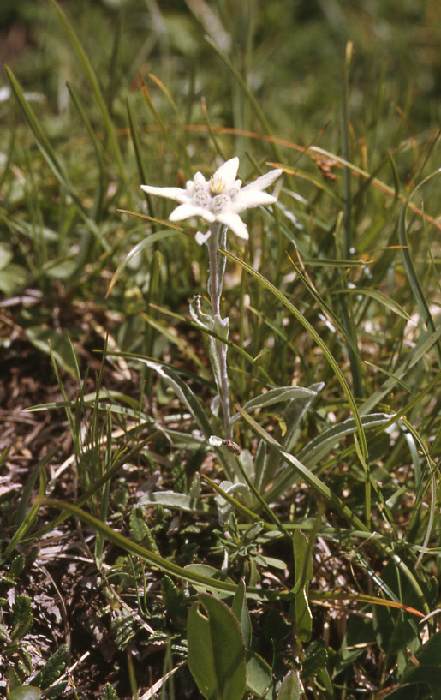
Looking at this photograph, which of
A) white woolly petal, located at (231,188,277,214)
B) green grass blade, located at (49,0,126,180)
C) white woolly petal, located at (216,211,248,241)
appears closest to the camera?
white woolly petal, located at (216,211,248,241)

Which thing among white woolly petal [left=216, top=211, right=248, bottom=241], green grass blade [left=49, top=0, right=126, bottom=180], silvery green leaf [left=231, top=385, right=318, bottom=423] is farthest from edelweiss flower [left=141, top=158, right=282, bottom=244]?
green grass blade [left=49, top=0, right=126, bottom=180]

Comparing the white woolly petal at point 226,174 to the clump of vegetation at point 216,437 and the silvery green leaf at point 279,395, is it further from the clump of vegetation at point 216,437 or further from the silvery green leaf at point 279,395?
the silvery green leaf at point 279,395

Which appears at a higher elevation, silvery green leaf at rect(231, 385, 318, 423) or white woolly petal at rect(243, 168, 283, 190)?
white woolly petal at rect(243, 168, 283, 190)

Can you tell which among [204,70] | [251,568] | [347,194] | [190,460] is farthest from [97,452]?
[204,70]

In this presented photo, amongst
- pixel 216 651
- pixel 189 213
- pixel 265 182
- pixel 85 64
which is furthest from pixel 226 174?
pixel 216 651

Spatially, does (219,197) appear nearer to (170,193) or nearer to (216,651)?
(170,193)

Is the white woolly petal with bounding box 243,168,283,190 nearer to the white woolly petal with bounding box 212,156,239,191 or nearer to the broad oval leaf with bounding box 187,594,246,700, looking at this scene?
the white woolly petal with bounding box 212,156,239,191

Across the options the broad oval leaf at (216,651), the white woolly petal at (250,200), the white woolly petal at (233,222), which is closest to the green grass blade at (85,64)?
the white woolly petal at (250,200)

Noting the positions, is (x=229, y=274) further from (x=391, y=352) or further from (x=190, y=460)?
(x=190, y=460)
